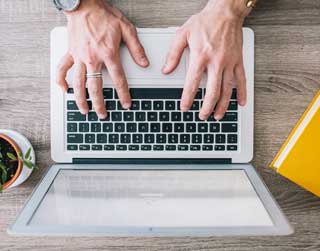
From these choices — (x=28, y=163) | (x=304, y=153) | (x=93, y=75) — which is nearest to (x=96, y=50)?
(x=93, y=75)

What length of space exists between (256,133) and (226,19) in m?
0.24

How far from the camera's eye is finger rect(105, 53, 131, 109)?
31.1 inches

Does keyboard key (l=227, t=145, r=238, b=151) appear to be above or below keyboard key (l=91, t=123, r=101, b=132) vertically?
below

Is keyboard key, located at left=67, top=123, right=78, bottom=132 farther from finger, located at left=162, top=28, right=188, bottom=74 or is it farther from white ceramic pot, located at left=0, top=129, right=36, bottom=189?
finger, located at left=162, top=28, right=188, bottom=74

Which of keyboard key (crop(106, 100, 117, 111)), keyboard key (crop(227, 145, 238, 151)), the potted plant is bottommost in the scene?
the potted plant

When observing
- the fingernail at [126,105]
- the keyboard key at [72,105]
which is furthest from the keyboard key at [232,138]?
the keyboard key at [72,105]

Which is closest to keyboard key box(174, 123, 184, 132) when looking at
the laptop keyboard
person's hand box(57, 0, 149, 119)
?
the laptop keyboard

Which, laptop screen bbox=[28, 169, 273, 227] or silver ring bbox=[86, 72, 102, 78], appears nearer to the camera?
laptop screen bbox=[28, 169, 273, 227]

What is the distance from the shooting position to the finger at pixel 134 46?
2.62 ft

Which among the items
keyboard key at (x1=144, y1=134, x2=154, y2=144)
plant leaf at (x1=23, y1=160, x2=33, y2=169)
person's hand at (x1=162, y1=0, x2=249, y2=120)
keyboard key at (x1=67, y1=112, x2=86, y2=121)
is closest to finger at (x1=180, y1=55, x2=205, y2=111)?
person's hand at (x1=162, y1=0, x2=249, y2=120)

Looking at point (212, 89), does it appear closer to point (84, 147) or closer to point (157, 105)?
point (157, 105)

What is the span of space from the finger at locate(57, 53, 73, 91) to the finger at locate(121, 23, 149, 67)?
116 millimetres

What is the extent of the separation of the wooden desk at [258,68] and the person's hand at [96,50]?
6 cm

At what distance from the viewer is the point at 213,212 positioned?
66cm
